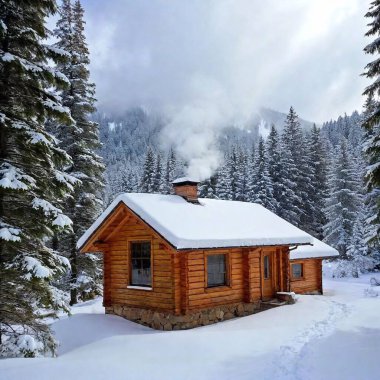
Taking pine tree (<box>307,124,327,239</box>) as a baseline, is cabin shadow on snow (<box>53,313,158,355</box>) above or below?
below

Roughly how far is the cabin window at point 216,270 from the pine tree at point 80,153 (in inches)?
349

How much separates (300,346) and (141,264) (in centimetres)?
729

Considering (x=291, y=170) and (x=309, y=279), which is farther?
(x=291, y=170)

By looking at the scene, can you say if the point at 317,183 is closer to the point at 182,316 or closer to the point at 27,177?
the point at 182,316

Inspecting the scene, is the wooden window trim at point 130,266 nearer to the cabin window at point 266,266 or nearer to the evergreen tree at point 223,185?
the cabin window at point 266,266

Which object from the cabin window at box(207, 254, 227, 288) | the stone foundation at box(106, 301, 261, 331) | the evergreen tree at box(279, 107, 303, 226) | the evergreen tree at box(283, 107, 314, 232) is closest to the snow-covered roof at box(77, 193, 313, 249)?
the cabin window at box(207, 254, 227, 288)

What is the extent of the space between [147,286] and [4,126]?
26.9ft

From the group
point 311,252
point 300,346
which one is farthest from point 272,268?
point 300,346

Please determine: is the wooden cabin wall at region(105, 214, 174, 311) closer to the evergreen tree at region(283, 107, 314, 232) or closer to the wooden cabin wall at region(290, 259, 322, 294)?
the wooden cabin wall at region(290, 259, 322, 294)

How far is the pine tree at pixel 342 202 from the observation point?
3994 cm

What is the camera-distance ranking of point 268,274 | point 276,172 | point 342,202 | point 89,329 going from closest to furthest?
point 89,329
point 268,274
point 342,202
point 276,172

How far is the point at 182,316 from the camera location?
13758mm

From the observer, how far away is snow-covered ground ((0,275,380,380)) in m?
8.41

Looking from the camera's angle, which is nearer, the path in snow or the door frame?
the path in snow
